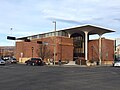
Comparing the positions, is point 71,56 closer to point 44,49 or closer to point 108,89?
point 44,49

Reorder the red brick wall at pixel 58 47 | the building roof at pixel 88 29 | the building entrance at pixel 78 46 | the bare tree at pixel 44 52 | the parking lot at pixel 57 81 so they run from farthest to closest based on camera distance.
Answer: the building entrance at pixel 78 46, the building roof at pixel 88 29, the red brick wall at pixel 58 47, the bare tree at pixel 44 52, the parking lot at pixel 57 81

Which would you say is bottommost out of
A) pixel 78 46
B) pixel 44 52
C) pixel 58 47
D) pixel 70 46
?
pixel 44 52

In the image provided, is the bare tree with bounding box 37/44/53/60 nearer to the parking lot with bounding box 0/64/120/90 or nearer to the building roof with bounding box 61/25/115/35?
the building roof with bounding box 61/25/115/35

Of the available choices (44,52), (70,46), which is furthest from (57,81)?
(70,46)

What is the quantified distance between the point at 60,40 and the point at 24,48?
1850cm

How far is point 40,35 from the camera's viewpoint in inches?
4417

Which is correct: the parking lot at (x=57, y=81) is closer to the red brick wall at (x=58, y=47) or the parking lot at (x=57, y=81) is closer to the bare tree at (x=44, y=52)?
the red brick wall at (x=58, y=47)

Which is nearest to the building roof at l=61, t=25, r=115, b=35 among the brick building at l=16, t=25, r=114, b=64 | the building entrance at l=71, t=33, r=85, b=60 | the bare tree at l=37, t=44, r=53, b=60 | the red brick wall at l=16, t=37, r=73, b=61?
the brick building at l=16, t=25, r=114, b=64

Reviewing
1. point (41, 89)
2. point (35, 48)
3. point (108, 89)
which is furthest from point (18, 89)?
point (35, 48)

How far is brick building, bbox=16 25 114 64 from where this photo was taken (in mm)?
96062

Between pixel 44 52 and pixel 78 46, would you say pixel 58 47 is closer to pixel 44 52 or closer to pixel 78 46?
pixel 44 52

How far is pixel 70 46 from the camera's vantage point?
331 feet

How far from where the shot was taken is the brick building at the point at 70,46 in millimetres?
96062

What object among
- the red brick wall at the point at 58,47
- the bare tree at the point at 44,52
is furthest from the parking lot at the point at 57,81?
the bare tree at the point at 44,52
